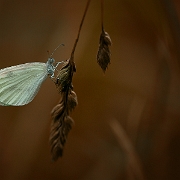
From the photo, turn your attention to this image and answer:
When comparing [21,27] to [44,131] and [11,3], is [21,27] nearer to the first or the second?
[11,3]

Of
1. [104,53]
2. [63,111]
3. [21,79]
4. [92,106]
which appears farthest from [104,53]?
[92,106]

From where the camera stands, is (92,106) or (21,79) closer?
(21,79)

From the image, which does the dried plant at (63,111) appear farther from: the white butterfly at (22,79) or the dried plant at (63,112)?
the white butterfly at (22,79)

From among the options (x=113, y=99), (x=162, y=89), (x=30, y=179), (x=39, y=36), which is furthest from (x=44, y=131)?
(x=162, y=89)

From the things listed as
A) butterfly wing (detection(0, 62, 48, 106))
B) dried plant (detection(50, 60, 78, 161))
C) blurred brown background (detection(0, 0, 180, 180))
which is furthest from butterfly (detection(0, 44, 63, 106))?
blurred brown background (detection(0, 0, 180, 180))

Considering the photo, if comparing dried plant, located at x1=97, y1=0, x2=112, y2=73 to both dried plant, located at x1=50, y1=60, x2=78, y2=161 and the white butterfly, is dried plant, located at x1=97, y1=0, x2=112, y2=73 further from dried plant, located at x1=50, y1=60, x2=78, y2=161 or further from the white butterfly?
the white butterfly

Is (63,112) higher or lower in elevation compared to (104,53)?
lower

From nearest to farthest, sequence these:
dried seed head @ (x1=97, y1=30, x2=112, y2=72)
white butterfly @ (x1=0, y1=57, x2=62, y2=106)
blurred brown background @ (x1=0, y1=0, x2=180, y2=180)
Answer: dried seed head @ (x1=97, y1=30, x2=112, y2=72), white butterfly @ (x1=0, y1=57, x2=62, y2=106), blurred brown background @ (x1=0, y1=0, x2=180, y2=180)

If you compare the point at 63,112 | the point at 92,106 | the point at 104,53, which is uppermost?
the point at 92,106

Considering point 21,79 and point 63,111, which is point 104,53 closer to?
point 63,111

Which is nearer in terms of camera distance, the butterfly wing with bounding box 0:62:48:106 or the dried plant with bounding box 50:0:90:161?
the dried plant with bounding box 50:0:90:161
